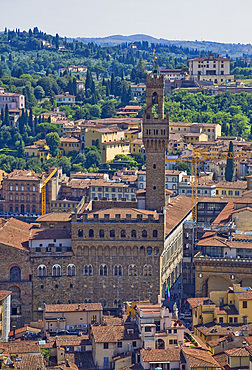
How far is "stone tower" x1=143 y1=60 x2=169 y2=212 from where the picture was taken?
86.9 m

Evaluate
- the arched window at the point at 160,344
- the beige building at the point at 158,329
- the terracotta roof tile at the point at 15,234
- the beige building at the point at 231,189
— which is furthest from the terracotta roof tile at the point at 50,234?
the beige building at the point at 231,189

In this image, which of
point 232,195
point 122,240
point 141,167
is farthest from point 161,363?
point 141,167

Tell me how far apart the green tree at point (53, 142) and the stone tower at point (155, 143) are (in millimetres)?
79702

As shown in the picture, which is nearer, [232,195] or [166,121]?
[166,121]

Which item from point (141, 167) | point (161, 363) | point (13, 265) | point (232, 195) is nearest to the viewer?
point (161, 363)

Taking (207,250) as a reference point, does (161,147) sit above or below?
above

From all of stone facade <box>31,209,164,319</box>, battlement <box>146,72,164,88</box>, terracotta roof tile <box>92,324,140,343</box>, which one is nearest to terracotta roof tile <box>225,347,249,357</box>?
terracotta roof tile <box>92,324,140,343</box>

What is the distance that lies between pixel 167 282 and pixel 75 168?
7047 centimetres

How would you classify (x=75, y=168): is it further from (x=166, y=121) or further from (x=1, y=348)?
(x=1, y=348)

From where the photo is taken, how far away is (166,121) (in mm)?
87750

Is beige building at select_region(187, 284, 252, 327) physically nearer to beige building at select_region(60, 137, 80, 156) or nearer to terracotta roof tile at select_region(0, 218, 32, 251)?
terracotta roof tile at select_region(0, 218, 32, 251)

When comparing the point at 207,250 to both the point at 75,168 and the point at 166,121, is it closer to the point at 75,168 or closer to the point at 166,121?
the point at 166,121

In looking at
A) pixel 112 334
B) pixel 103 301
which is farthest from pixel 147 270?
pixel 112 334

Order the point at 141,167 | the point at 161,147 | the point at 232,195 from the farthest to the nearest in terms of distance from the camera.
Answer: the point at 141,167
the point at 232,195
the point at 161,147
